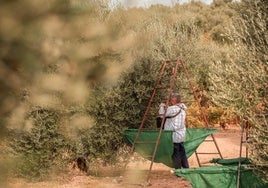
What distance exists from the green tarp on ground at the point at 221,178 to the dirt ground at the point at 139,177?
Answer: 88cm

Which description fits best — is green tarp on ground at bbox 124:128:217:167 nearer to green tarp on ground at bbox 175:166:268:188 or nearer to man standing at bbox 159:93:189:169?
man standing at bbox 159:93:189:169

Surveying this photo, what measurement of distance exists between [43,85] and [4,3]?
0.53 ft

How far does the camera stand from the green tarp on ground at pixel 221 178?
8.02 metres

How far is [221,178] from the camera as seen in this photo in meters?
8.16

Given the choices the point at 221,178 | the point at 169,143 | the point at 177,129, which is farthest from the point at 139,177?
the point at 169,143

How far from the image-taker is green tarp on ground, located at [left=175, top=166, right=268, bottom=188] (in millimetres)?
8016

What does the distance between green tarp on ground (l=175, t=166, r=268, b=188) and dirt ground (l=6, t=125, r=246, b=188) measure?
2.89 feet

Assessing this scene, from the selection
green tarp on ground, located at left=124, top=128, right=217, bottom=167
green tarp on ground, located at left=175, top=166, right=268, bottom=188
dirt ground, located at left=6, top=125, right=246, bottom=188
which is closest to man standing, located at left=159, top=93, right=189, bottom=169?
green tarp on ground, located at left=124, top=128, right=217, bottom=167

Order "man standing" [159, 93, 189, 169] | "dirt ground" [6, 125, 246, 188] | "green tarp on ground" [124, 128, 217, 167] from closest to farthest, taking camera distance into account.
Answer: "dirt ground" [6, 125, 246, 188], "man standing" [159, 93, 189, 169], "green tarp on ground" [124, 128, 217, 167]

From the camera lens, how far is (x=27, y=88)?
2.44 ft

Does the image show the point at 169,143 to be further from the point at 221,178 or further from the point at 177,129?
the point at 221,178

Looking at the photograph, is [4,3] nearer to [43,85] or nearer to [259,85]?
[43,85]

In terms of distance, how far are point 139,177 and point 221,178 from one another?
757cm

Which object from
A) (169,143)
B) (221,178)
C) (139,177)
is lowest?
(221,178)
